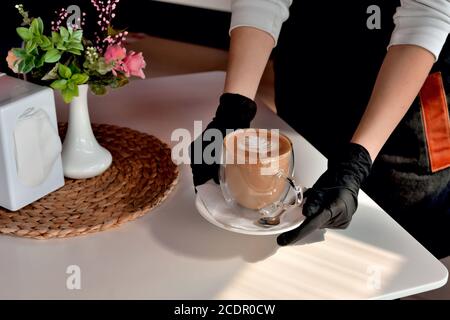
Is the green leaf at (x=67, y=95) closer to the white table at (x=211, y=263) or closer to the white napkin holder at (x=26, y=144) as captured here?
the white napkin holder at (x=26, y=144)

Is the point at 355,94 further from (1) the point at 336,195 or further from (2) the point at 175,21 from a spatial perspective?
(2) the point at 175,21

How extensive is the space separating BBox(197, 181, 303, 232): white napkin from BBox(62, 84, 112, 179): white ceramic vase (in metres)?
0.25

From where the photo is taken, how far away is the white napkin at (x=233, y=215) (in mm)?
1174

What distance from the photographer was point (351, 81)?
165cm

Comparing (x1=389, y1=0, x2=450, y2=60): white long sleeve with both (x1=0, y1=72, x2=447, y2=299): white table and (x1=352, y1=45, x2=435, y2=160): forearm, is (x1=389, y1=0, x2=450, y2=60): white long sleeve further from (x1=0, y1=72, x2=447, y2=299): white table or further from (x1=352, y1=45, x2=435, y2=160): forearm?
(x1=0, y1=72, x2=447, y2=299): white table

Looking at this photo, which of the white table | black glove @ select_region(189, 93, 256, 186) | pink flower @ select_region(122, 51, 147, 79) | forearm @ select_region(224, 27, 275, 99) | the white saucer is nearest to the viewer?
the white table

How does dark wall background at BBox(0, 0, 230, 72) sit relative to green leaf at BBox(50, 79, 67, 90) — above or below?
below

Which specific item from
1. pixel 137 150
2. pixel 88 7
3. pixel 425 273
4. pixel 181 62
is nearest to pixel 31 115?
pixel 137 150

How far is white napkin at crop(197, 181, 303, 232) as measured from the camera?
46.2 inches

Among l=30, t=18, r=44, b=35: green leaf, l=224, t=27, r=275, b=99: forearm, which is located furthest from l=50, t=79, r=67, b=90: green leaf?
l=224, t=27, r=275, b=99: forearm

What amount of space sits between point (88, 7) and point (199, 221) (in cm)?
241

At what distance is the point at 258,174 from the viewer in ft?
3.87

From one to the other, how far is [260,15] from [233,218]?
604 millimetres

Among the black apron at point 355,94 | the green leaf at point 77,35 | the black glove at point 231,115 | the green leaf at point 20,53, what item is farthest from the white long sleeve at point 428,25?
the green leaf at point 20,53
